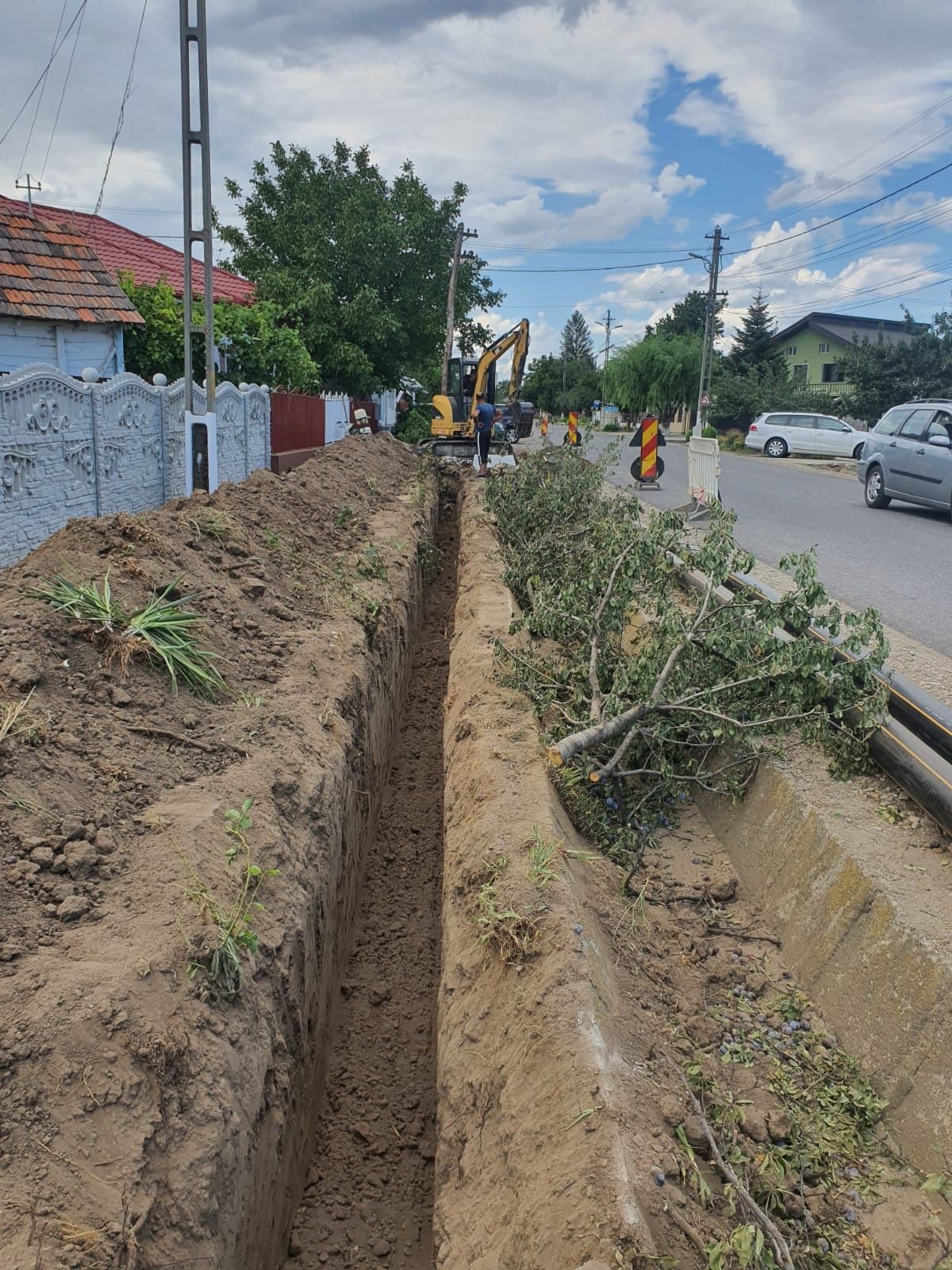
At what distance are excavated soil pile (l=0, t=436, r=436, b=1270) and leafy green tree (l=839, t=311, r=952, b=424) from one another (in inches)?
1161

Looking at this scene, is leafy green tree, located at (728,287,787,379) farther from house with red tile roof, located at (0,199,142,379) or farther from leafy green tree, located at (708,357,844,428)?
house with red tile roof, located at (0,199,142,379)

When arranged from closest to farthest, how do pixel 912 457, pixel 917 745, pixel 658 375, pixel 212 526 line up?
pixel 917 745 < pixel 212 526 < pixel 912 457 < pixel 658 375

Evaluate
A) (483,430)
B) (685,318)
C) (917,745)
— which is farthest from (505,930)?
(685,318)

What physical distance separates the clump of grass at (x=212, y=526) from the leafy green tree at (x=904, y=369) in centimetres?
2862

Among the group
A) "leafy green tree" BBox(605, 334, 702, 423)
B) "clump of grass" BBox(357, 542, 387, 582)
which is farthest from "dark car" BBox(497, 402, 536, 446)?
"leafy green tree" BBox(605, 334, 702, 423)

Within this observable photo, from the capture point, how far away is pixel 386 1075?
3865 millimetres

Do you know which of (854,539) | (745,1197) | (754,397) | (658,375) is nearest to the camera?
(745,1197)

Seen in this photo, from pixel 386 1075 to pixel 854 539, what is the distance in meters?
9.34

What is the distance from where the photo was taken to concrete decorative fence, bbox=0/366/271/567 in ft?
23.3

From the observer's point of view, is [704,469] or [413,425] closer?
[704,469]

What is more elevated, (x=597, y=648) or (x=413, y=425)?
(x=413, y=425)

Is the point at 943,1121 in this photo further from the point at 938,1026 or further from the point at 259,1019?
the point at 259,1019

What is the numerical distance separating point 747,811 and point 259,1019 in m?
2.62

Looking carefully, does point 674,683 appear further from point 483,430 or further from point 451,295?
point 451,295
